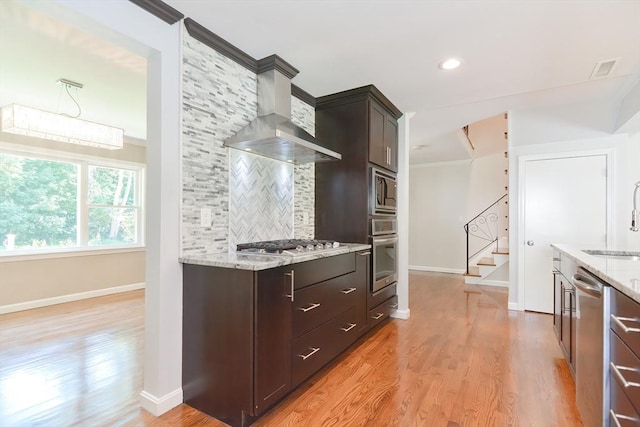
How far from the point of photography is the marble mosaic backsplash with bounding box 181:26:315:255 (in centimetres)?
202

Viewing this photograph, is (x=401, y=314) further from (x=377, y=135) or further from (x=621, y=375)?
(x=621, y=375)

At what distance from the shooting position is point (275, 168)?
2.82 metres

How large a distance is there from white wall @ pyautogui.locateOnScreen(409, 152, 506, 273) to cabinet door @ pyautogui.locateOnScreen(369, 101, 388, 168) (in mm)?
4326

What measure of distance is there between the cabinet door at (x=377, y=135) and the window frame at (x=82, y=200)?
4203 mm

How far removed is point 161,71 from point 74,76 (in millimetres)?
1748

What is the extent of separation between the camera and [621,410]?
46.3 inches

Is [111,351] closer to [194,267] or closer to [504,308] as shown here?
[194,267]

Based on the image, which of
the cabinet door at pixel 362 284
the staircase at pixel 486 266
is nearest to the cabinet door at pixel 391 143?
the cabinet door at pixel 362 284

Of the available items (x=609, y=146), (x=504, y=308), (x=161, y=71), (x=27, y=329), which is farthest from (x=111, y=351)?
(x=609, y=146)

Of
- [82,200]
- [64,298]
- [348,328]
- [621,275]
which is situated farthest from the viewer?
[82,200]

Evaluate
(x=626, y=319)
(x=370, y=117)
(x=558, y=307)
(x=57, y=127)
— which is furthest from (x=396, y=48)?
(x=57, y=127)

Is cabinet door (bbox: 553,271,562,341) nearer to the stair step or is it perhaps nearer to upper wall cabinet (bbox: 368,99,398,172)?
upper wall cabinet (bbox: 368,99,398,172)

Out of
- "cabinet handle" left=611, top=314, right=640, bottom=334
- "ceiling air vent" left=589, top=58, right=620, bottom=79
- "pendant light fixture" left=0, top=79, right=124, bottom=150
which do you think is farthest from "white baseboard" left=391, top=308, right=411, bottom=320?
"pendant light fixture" left=0, top=79, right=124, bottom=150

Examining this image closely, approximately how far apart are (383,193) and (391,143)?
0.68 meters
